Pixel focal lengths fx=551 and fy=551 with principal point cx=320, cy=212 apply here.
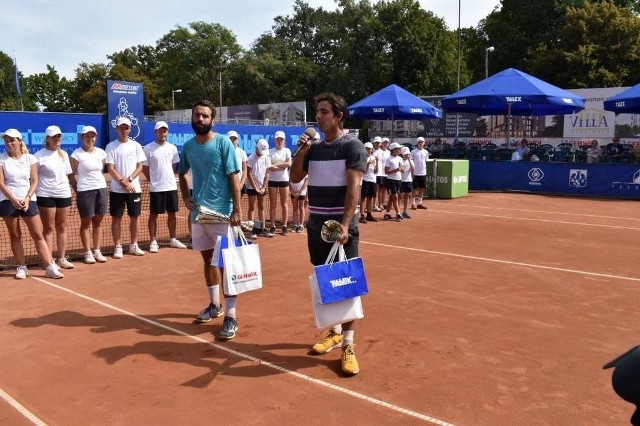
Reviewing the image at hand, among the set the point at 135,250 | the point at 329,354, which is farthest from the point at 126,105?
the point at 329,354

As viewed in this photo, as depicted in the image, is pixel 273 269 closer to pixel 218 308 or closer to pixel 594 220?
pixel 218 308

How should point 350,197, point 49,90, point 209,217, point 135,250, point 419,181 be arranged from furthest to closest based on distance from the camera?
point 49,90 → point 419,181 → point 135,250 → point 209,217 → point 350,197

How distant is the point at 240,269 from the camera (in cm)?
495

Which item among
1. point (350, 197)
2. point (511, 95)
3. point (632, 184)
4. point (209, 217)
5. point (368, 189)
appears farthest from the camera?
point (511, 95)

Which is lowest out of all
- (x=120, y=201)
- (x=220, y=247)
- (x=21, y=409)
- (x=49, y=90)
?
(x=21, y=409)

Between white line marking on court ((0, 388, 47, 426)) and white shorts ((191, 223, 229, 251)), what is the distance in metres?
2.08

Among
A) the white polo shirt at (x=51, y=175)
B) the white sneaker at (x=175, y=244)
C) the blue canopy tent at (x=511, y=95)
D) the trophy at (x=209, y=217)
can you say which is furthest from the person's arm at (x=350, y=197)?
the blue canopy tent at (x=511, y=95)

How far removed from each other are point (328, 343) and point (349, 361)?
51 centimetres

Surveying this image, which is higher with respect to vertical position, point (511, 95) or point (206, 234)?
point (511, 95)

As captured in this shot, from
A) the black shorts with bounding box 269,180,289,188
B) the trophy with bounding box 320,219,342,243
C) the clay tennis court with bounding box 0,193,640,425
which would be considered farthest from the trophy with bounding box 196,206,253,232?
the black shorts with bounding box 269,180,289,188

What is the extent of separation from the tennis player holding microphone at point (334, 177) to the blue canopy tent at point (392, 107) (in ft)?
51.9

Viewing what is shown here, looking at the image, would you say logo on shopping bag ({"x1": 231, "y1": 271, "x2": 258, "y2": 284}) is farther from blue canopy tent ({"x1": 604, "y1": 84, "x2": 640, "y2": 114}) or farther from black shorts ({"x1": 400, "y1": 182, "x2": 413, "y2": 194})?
blue canopy tent ({"x1": 604, "y1": 84, "x2": 640, "y2": 114})

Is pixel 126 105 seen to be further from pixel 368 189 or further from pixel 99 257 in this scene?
pixel 99 257

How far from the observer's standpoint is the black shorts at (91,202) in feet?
27.0
